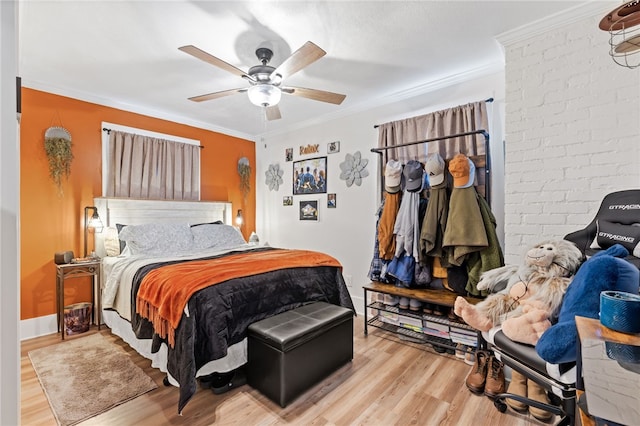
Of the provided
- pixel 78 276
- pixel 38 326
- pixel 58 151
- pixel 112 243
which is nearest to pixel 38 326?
pixel 38 326

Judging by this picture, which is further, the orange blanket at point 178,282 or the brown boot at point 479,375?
the brown boot at point 479,375

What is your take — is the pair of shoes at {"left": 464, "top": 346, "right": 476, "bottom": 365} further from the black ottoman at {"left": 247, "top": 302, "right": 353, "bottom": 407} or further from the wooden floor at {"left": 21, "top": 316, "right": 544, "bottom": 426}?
the black ottoman at {"left": 247, "top": 302, "right": 353, "bottom": 407}

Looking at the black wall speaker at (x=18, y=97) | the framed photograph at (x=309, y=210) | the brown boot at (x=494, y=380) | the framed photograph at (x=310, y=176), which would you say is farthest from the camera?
the framed photograph at (x=309, y=210)

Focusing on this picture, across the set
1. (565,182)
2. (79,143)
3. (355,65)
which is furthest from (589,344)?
(79,143)

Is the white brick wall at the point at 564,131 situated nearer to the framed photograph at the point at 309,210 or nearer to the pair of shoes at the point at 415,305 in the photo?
the pair of shoes at the point at 415,305

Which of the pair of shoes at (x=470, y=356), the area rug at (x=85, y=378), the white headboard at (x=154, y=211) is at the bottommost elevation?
the area rug at (x=85, y=378)

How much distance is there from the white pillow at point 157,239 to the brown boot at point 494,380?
117 inches

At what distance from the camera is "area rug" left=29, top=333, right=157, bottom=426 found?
1.81m

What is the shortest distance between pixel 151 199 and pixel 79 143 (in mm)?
908

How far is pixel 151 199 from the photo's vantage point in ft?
11.9

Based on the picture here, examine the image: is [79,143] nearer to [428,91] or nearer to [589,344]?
[428,91]

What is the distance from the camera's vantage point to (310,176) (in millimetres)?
4160

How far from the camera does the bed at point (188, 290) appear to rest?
1818mm

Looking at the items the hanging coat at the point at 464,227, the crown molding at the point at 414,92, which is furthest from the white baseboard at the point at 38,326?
the hanging coat at the point at 464,227
